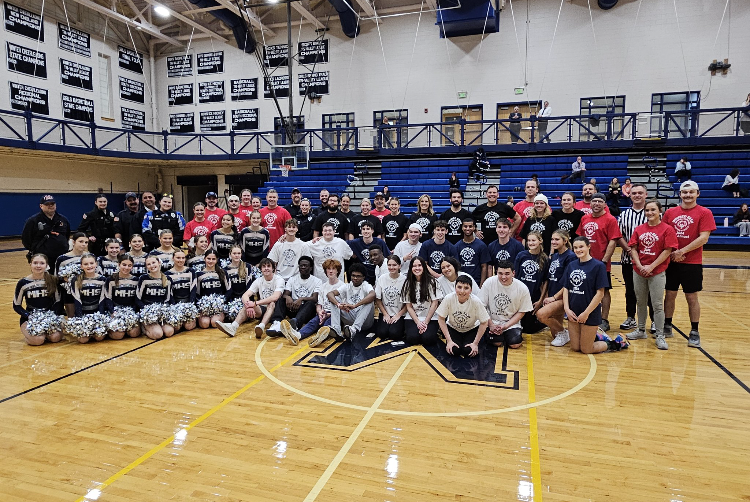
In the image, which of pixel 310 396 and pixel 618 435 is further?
pixel 310 396

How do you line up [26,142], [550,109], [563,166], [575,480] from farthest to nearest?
[550,109]
[563,166]
[26,142]
[575,480]

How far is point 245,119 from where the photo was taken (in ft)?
73.0

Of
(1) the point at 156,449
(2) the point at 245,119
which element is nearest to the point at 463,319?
(1) the point at 156,449

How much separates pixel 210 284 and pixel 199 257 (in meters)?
0.55

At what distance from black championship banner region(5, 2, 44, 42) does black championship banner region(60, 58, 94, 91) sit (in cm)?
119

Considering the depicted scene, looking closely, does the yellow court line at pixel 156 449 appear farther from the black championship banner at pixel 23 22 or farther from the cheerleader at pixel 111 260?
the black championship banner at pixel 23 22

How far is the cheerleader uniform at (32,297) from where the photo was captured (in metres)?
5.77

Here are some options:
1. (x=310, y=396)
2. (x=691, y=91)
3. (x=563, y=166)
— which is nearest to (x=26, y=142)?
(x=310, y=396)

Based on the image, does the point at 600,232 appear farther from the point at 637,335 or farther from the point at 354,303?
the point at 354,303

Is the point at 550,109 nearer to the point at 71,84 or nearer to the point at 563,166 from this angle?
the point at 563,166

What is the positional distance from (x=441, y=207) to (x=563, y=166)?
15.6 ft

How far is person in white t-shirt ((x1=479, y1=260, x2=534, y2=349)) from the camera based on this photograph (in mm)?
5430

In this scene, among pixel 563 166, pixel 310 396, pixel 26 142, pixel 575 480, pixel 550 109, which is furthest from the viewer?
pixel 550 109

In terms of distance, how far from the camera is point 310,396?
421cm
